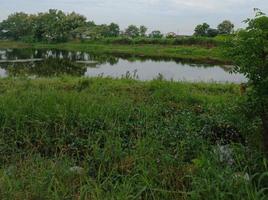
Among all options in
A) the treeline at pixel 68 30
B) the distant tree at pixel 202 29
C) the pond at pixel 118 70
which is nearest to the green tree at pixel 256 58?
the pond at pixel 118 70

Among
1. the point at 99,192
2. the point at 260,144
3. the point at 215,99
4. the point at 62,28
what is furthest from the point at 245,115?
the point at 62,28

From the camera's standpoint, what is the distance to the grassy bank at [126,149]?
8.92 feet

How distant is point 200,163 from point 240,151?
692 mm

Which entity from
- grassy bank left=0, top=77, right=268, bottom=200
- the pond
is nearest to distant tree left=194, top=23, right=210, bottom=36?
the pond

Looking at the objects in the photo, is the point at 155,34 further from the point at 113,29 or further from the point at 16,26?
the point at 16,26

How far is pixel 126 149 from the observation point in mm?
3721

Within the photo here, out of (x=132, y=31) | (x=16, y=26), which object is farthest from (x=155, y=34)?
(x=16, y=26)

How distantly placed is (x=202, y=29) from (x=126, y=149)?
3574 cm

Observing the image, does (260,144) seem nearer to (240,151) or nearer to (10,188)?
(240,151)

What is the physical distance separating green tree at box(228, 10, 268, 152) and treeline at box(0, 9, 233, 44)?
3289 cm

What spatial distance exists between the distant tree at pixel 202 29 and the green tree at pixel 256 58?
35.3m

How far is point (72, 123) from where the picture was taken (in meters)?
4.50

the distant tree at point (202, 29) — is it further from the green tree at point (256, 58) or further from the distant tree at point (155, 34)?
the green tree at point (256, 58)

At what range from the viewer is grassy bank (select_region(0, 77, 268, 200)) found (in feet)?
8.92
